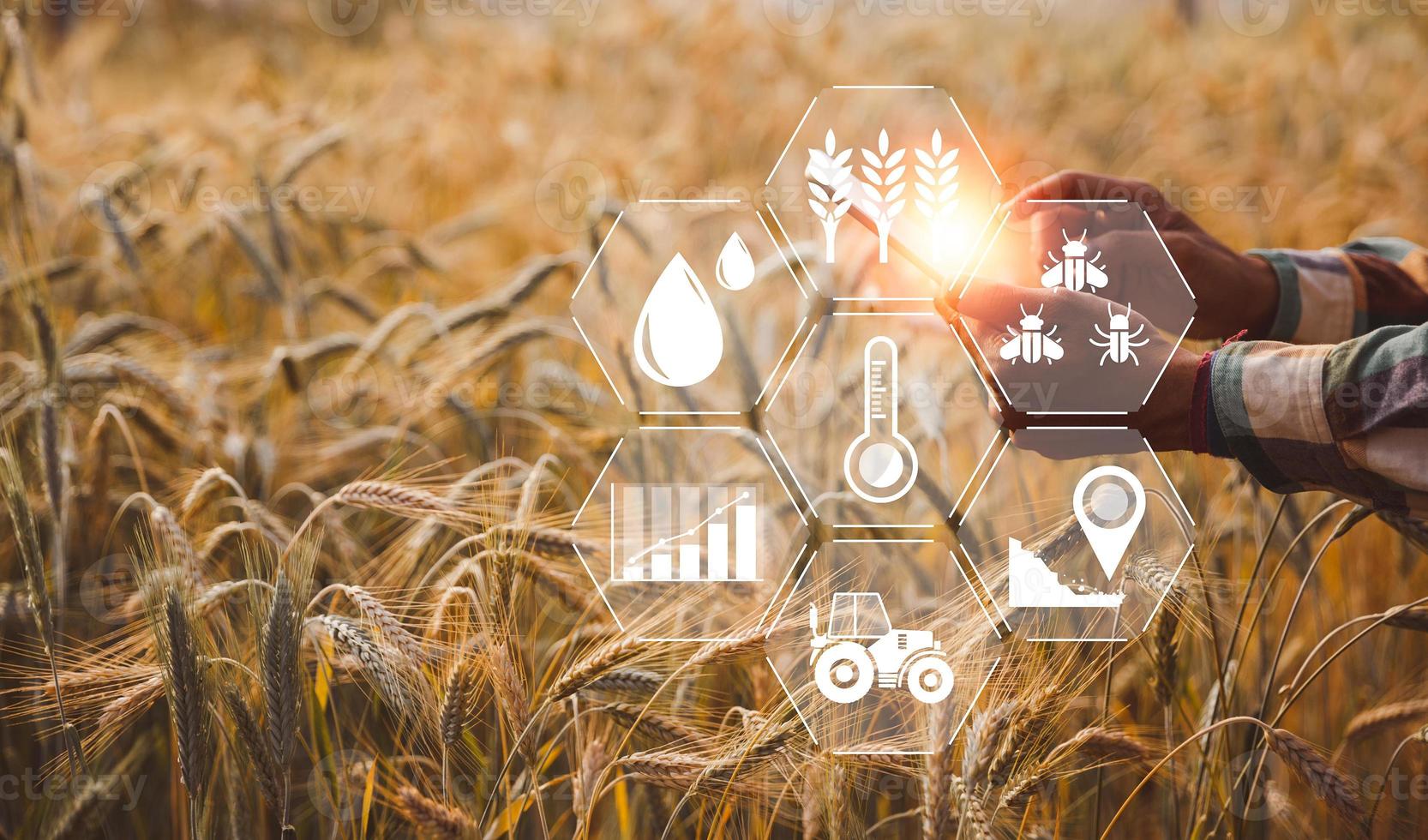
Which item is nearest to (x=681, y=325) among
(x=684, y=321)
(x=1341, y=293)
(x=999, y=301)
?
(x=684, y=321)

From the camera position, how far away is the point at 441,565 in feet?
4.18

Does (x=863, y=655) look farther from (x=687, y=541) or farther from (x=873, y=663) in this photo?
(x=687, y=541)

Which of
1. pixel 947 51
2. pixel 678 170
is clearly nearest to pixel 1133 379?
pixel 678 170

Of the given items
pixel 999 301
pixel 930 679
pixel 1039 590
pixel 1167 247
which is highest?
pixel 1167 247

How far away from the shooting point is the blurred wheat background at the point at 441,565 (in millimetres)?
996

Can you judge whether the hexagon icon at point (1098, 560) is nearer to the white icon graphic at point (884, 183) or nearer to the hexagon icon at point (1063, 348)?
the hexagon icon at point (1063, 348)

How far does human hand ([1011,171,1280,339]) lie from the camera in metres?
1.07

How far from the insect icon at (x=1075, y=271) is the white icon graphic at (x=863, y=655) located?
0.47 metres

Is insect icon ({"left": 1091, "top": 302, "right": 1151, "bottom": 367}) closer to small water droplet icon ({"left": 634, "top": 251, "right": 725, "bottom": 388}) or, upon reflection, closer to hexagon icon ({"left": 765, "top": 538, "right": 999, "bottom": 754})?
hexagon icon ({"left": 765, "top": 538, "right": 999, "bottom": 754})

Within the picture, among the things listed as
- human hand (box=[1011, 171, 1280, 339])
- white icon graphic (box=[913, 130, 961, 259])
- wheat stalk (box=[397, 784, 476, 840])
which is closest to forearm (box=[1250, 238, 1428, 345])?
human hand (box=[1011, 171, 1280, 339])

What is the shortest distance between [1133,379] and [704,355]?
54cm

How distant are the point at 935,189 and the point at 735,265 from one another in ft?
0.96

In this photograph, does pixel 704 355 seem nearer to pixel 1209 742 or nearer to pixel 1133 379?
pixel 1133 379

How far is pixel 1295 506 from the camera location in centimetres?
138
